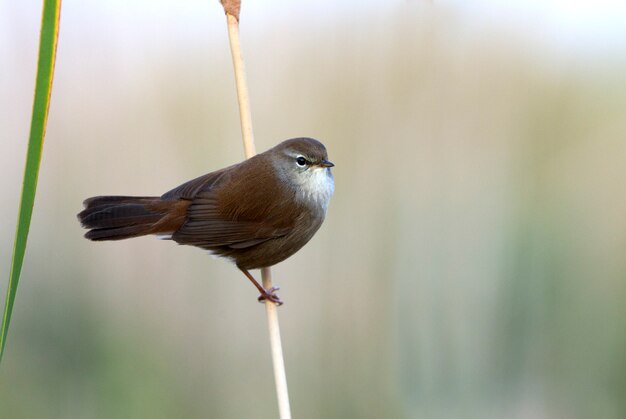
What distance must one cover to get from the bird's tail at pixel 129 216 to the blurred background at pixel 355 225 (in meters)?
0.69

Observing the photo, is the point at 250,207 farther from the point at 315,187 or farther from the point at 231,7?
the point at 231,7

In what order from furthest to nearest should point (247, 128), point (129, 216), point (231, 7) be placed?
point (129, 216)
point (247, 128)
point (231, 7)

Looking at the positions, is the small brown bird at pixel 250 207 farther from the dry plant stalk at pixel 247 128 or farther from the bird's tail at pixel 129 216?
the dry plant stalk at pixel 247 128

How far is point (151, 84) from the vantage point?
3.68m

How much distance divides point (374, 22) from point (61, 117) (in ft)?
5.43

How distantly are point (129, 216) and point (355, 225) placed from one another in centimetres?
118

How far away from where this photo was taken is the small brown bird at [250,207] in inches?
106

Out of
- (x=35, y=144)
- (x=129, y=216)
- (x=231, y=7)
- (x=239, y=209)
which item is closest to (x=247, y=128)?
(x=231, y=7)

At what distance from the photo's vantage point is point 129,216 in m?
2.70

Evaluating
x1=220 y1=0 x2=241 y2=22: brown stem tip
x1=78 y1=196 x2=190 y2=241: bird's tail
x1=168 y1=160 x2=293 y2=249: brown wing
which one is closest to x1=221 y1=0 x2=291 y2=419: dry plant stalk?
x1=220 y1=0 x2=241 y2=22: brown stem tip

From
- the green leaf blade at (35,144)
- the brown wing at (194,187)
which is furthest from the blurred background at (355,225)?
the green leaf blade at (35,144)

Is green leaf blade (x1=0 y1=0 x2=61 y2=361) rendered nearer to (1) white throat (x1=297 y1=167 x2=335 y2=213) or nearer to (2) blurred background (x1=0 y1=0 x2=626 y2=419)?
(1) white throat (x1=297 y1=167 x2=335 y2=213)

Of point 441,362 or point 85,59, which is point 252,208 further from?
point 85,59

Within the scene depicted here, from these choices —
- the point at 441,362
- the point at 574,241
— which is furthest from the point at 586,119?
the point at 441,362
